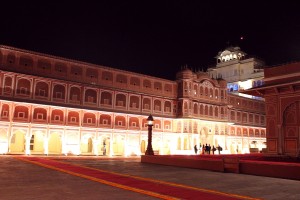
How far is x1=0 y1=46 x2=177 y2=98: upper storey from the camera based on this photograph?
37.3 metres

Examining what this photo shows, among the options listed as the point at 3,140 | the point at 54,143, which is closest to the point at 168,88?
the point at 54,143

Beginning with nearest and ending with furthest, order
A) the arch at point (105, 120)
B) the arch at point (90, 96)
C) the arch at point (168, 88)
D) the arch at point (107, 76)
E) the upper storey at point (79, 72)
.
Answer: the upper storey at point (79, 72), the arch at point (90, 96), the arch at point (105, 120), the arch at point (107, 76), the arch at point (168, 88)

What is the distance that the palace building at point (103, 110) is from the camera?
121 feet

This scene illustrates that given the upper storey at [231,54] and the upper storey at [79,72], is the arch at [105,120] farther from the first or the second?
the upper storey at [231,54]

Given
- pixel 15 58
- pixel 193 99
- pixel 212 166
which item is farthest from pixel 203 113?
pixel 212 166

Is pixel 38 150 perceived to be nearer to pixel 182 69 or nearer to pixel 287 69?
pixel 182 69

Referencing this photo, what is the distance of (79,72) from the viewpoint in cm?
4222

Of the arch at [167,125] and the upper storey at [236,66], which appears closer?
the arch at [167,125]

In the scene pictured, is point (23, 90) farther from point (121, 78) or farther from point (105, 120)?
point (121, 78)

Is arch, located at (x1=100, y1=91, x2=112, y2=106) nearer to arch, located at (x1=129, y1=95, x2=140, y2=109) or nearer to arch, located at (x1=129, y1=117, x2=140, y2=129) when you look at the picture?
arch, located at (x1=129, y1=95, x2=140, y2=109)

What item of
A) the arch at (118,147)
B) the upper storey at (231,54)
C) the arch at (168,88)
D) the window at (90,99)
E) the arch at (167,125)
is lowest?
the arch at (118,147)

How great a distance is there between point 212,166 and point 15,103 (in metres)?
27.5

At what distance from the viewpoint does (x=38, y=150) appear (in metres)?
40.6

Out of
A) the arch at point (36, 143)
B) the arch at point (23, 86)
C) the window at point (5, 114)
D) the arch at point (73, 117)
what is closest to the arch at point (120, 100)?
the arch at point (73, 117)
